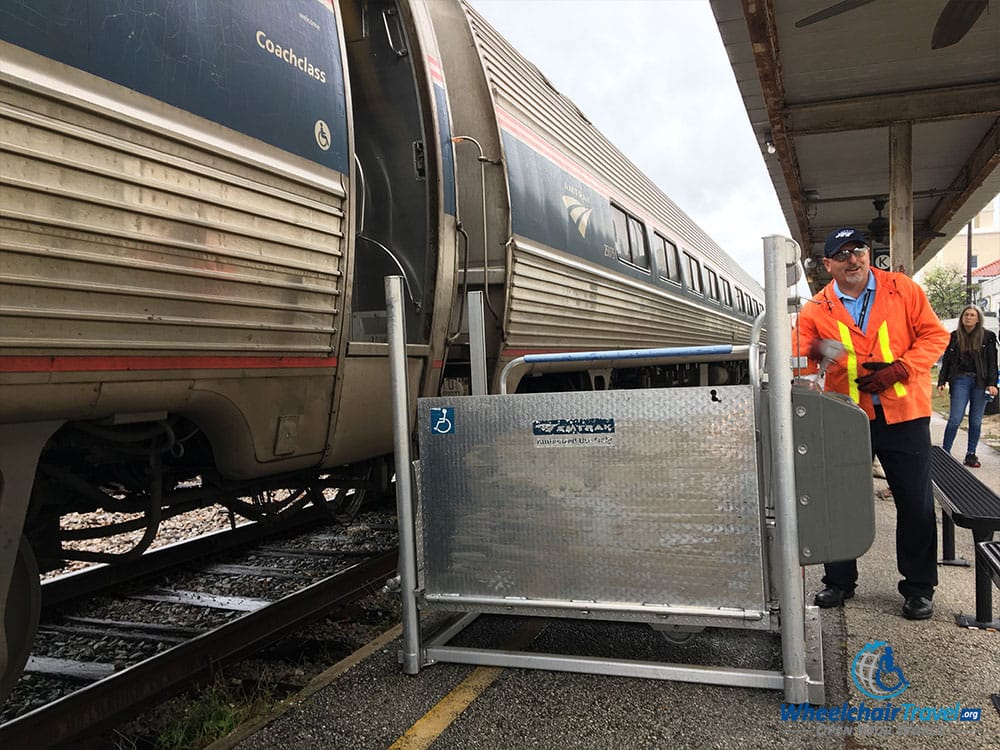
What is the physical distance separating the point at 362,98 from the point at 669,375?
259 inches

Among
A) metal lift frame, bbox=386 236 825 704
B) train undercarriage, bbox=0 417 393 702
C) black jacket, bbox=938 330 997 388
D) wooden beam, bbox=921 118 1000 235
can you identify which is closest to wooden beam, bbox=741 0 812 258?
wooden beam, bbox=921 118 1000 235

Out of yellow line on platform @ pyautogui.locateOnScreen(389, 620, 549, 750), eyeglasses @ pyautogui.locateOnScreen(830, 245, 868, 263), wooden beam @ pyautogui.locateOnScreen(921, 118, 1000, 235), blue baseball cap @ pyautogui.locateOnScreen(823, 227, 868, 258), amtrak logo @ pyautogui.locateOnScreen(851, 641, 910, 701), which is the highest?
wooden beam @ pyautogui.locateOnScreen(921, 118, 1000, 235)

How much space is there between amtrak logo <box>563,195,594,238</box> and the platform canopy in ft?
6.44

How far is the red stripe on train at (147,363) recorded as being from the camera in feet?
6.89

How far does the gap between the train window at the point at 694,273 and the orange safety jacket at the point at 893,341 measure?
23.0ft

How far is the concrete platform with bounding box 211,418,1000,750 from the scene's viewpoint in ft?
8.38

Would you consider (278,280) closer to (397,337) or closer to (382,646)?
(397,337)

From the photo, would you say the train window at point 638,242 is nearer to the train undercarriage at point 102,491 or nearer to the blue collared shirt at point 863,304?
the blue collared shirt at point 863,304

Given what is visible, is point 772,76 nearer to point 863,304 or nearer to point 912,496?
point 863,304

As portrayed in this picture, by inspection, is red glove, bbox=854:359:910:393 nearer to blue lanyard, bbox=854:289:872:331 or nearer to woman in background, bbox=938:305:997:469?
blue lanyard, bbox=854:289:872:331

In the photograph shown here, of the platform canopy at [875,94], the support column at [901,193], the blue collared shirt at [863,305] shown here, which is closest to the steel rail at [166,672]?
the blue collared shirt at [863,305]

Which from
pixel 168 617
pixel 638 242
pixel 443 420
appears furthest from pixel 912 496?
pixel 638 242

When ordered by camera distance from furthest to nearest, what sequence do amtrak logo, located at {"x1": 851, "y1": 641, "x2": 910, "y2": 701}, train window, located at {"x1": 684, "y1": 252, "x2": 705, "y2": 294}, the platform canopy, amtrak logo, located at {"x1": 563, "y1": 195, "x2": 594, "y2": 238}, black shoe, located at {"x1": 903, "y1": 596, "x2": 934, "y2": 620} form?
train window, located at {"x1": 684, "y1": 252, "x2": 705, "y2": 294}, the platform canopy, amtrak logo, located at {"x1": 563, "y1": 195, "x2": 594, "y2": 238}, black shoe, located at {"x1": 903, "y1": 596, "x2": 934, "y2": 620}, amtrak logo, located at {"x1": 851, "y1": 641, "x2": 910, "y2": 701}

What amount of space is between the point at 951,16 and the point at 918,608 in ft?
12.8
